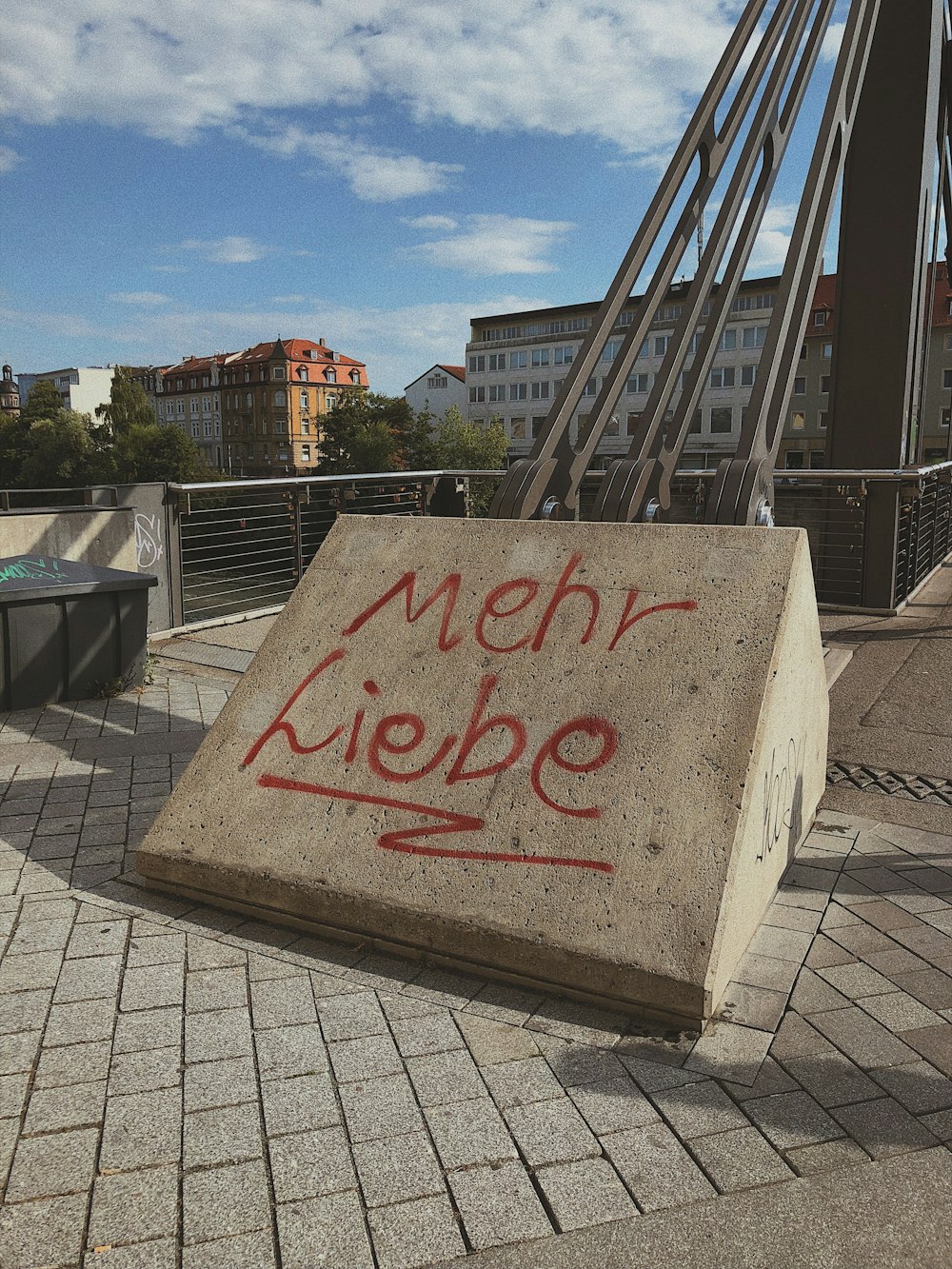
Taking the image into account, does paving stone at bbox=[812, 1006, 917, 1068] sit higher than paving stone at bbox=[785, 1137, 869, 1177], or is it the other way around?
paving stone at bbox=[812, 1006, 917, 1068]

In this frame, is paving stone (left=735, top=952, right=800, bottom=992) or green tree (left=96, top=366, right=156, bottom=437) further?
green tree (left=96, top=366, right=156, bottom=437)

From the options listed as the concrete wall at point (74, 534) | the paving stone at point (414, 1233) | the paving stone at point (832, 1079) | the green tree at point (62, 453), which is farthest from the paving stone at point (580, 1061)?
the green tree at point (62, 453)

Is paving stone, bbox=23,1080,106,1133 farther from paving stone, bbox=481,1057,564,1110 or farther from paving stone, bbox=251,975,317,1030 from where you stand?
paving stone, bbox=481,1057,564,1110

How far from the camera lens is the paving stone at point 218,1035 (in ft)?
Answer: 8.69

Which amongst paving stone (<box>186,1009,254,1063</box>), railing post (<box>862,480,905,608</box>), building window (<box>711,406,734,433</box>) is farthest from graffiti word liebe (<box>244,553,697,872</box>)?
building window (<box>711,406,734,433</box>)

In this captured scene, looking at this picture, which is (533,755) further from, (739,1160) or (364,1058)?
(739,1160)

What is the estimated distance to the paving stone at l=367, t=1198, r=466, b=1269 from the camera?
1.95m

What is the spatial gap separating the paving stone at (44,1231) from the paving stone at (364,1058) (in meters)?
0.69

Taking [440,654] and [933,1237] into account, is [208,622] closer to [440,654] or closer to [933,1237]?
[440,654]

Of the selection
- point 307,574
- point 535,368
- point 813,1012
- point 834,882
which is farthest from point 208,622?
point 535,368

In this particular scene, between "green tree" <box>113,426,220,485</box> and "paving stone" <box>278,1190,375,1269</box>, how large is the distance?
3301 inches

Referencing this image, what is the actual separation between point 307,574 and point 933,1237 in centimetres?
322

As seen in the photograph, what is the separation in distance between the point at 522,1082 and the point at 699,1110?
45cm

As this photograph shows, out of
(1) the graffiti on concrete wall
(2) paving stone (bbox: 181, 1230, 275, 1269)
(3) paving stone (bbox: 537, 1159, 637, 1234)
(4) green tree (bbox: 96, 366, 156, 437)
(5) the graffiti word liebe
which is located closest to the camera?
(2) paving stone (bbox: 181, 1230, 275, 1269)
